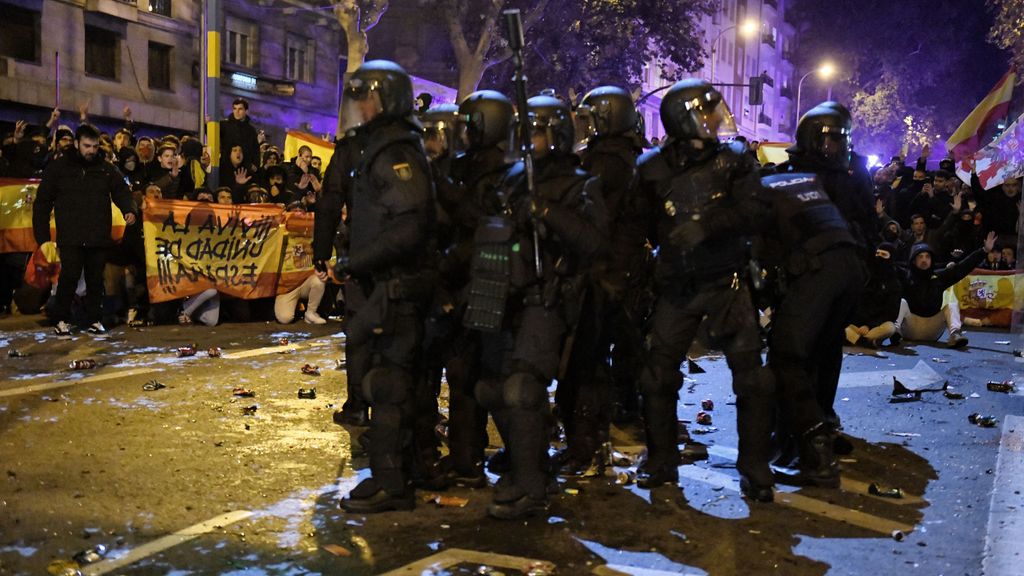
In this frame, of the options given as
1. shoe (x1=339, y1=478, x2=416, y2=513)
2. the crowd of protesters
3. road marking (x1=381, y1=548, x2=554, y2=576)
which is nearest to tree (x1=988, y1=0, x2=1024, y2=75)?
the crowd of protesters

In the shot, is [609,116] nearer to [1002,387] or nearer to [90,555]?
[90,555]

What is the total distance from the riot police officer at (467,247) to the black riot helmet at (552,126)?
166mm

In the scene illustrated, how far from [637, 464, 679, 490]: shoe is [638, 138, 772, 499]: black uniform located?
0.18 meters

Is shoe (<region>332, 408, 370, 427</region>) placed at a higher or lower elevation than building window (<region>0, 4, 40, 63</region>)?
lower

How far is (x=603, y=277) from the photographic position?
20.6 feet

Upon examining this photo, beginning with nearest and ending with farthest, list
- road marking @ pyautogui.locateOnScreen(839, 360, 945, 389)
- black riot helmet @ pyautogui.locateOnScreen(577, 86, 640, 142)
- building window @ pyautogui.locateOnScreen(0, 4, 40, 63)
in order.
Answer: black riot helmet @ pyautogui.locateOnScreen(577, 86, 640, 142)
road marking @ pyautogui.locateOnScreen(839, 360, 945, 389)
building window @ pyautogui.locateOnScreen(0, 4, 40, 63)

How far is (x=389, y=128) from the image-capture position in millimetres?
5250

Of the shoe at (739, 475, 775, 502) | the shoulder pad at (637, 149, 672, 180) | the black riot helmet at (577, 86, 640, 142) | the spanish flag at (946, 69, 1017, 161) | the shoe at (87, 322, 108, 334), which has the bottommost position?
the shoe at (739, 475, 775, 502)

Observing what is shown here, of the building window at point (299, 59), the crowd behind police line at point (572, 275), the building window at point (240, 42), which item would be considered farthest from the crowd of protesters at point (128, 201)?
the building window at point (299, 59)

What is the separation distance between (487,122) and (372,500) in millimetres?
2017

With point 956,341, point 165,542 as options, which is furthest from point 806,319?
point 956,341

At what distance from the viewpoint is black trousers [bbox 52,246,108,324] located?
11.1m

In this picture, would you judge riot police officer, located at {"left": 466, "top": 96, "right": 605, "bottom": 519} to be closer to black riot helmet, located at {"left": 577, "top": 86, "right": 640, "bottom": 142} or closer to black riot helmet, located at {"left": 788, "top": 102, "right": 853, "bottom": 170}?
black riot helmet, located at {"left": 577, "top": 86, "right": 640, "bottom": 142}

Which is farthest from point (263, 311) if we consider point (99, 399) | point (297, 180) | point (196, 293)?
point (99, 399)
